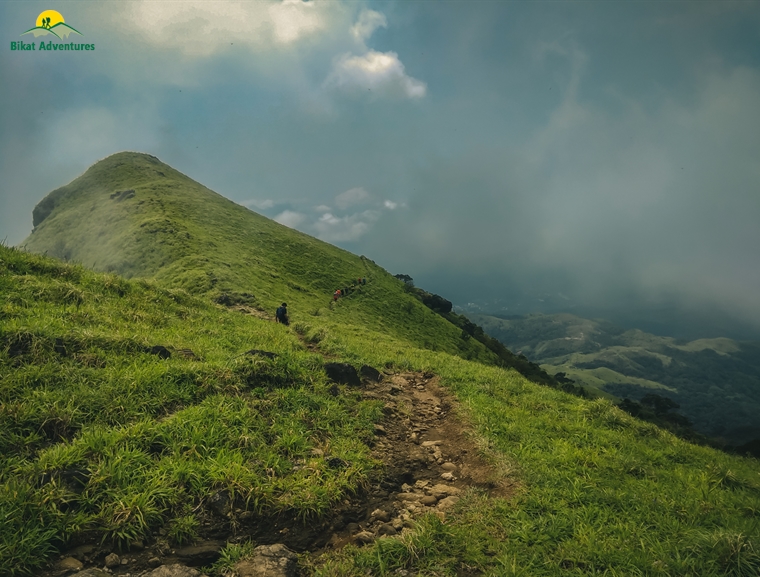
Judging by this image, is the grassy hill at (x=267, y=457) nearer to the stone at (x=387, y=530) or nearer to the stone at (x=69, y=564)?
the stone at (x=69, y=564)

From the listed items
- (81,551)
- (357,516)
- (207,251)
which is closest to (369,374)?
(357,516)

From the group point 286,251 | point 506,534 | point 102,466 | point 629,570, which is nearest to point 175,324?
point 102,466

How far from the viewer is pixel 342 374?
42.2ft

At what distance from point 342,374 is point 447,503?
6275 mm

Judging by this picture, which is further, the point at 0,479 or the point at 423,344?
the point at 423,344

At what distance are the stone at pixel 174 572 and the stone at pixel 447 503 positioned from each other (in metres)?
4.08

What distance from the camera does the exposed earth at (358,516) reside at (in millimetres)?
5113

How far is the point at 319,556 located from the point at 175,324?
12280 mm

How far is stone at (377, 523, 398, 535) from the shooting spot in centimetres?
630

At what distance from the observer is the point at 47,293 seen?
12797 mm

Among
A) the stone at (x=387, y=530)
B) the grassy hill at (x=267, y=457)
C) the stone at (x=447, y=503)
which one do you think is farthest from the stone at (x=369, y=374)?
the stone at (x=387, y=530)

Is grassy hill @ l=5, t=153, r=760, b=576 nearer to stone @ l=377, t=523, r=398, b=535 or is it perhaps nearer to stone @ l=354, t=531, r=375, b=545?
stone @ l=354, t=531, r=375, b=545

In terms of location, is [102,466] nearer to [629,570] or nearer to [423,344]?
[629,570]

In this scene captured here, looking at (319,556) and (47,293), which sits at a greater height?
(47,293)
